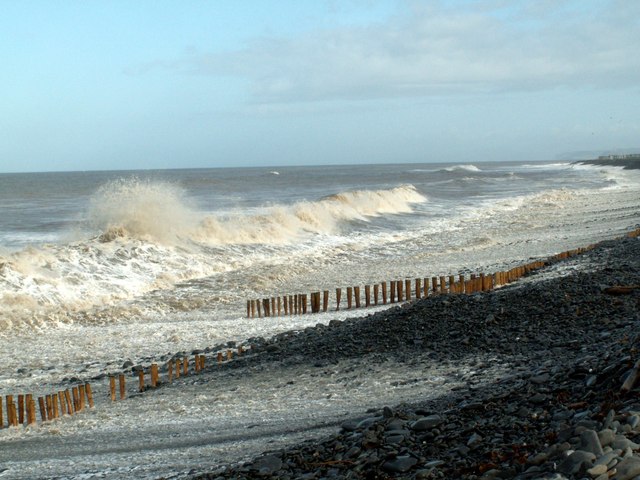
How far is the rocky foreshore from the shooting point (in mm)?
4707

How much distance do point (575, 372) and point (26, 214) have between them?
1693 inches

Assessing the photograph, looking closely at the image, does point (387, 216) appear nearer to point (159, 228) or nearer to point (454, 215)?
Result: point (454, 215)

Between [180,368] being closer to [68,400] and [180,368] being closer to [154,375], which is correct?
[154,375]

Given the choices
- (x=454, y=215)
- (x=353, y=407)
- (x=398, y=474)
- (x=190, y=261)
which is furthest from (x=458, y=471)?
(x=454, y=215)

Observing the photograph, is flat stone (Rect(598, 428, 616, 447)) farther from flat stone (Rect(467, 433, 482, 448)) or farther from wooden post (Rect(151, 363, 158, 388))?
wooden post (Rect(151, 363, 158, 388))

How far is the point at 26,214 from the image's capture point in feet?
147

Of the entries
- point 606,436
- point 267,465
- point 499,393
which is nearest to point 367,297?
point 499,393

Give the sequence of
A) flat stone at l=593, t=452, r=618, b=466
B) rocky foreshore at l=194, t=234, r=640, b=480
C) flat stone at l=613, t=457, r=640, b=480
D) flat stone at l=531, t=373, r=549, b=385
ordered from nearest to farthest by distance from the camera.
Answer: flat stone at l=613, t=457, r=640, b=480
flat stone at l=593, t=452, r=618, b=466
rocky foreshore at l=194, t=234, r=640, b=480
flat stone at l=531, t=373, r=549, b=385

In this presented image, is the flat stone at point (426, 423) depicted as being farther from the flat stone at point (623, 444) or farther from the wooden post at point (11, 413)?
the wooden post at point (11, 413)

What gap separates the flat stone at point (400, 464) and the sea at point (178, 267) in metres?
2.23

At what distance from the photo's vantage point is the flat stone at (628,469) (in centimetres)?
404

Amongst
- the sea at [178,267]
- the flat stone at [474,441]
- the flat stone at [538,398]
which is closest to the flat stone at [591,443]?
the flat stone at [474,441]

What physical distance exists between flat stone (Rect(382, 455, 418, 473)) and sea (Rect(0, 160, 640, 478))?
223 centimetres

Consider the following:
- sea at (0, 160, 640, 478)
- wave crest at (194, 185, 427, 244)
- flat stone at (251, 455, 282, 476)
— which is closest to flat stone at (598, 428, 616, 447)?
flat stone at (251, 455, 282, 476)
